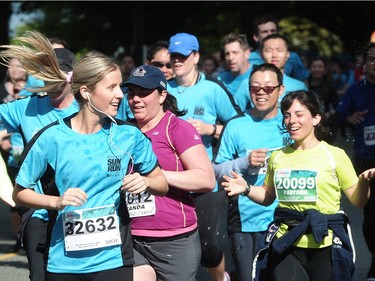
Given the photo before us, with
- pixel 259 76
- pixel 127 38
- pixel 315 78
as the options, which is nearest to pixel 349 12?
pixel 127 38

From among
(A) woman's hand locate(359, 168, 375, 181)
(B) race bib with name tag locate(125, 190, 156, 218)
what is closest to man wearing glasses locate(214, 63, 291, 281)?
(B) race bib with name tag locate(125, 190, 156, 218)

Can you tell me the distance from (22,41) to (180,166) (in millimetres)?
1250

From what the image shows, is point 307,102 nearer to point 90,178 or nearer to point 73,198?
point 90,178

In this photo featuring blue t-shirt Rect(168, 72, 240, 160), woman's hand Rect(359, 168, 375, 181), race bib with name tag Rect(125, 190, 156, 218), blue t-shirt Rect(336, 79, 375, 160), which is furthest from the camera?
blue t-shirt Rect(336, 79, 375, 160)

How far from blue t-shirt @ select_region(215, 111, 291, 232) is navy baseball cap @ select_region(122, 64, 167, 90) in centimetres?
137

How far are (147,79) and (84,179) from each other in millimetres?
1158

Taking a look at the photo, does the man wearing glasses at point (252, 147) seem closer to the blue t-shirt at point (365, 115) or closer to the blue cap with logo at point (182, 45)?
the blue cap with logo at point (182, 45)

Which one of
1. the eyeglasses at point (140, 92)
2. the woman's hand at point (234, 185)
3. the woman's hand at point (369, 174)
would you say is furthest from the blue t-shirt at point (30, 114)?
the woman's hand at point (369, 174)

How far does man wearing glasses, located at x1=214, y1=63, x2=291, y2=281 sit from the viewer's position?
7.21 meters

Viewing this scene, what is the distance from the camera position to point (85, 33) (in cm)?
4303

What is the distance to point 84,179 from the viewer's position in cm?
495

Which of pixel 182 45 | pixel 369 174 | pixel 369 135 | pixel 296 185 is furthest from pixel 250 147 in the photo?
pixel 369 135

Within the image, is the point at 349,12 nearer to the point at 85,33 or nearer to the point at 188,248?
the point at 85,33

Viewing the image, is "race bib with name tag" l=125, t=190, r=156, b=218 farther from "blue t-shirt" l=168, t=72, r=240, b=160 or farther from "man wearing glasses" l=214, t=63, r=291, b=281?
"blue t-shirt" l=168, t=72, r=240, b=160
